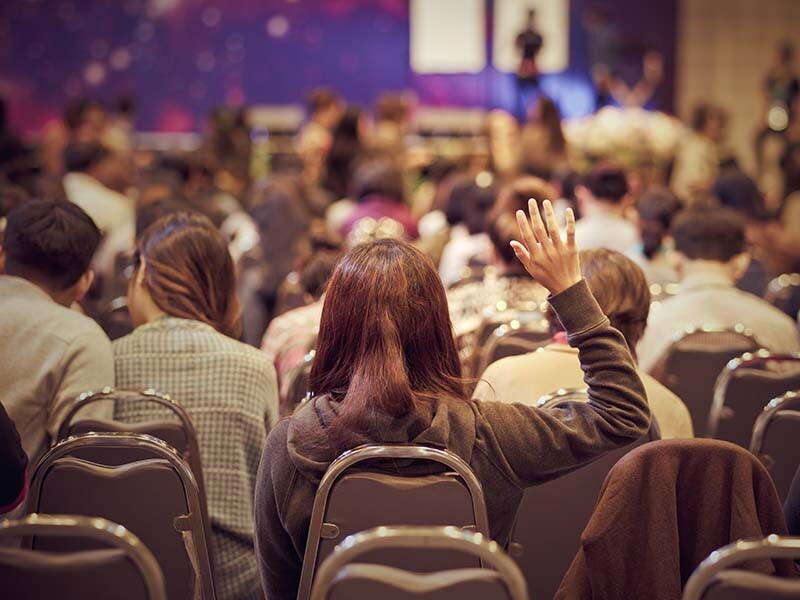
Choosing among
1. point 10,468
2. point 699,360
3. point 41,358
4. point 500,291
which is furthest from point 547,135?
point 10,468

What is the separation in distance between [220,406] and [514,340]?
118 cm

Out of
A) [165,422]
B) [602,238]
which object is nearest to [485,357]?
[165,422]

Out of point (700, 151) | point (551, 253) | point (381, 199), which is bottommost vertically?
point (700, 151)

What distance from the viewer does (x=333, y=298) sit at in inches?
87.4

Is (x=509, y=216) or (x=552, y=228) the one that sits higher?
(x=552, y=228)

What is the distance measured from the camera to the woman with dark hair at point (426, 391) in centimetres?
216

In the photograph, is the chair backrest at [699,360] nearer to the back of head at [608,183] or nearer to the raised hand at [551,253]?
the raised hand at [551,253]

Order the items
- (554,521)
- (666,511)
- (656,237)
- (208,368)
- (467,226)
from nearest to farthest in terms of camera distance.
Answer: (666,511)
(554,521)
(208,368)
(656,237)
(467,226)

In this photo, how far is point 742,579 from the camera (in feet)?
5.73

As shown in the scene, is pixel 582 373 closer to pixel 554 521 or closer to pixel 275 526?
pixel 554 521

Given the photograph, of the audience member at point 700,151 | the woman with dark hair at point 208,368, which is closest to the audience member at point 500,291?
the woman with dark hair at point 208,368

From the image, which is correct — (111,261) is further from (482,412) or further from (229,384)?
(482,412)

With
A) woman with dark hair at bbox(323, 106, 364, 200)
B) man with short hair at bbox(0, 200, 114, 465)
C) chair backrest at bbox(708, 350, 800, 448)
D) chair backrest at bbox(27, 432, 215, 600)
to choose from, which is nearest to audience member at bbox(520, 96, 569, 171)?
woman with dark hair at bbox(323, 106, 364, 200)

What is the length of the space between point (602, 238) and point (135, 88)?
1178cm
